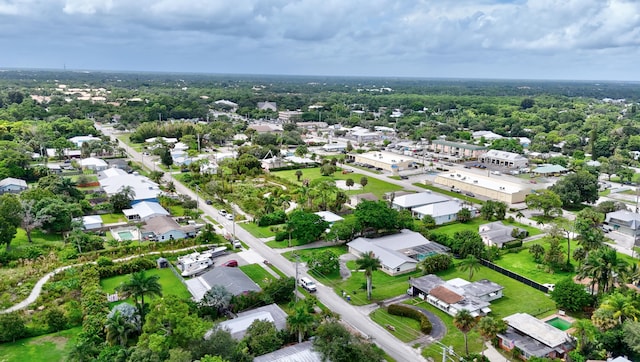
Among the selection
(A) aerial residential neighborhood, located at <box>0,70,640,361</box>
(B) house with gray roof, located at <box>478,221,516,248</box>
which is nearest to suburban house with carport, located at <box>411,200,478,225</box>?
(A) aerial residential neighborhood, located at <box>0,70,640,361</box>

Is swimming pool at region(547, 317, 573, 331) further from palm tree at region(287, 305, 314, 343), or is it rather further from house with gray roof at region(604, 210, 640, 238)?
house with gray roof at region(604, 210, 640, 238)

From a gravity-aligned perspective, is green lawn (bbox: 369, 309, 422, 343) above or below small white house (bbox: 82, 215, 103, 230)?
below

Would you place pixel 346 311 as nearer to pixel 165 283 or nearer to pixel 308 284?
pixel 308 284

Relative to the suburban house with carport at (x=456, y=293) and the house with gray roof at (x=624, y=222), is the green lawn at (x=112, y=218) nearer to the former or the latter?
the suburban house with carport at (x=456, y=293)

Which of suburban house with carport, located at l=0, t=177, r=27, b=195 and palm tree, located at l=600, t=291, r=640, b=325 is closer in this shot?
palm tree, located at l=600, t=291, r=640, b=325

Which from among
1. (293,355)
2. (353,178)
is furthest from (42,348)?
(353,178)

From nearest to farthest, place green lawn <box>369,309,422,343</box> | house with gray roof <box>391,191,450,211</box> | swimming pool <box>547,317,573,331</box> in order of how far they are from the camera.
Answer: green lawn <box>369,309,422,343</box>, swimming pool <box>547,317,573,331</box>, house with gray roof <box>391,191,450,211</box>

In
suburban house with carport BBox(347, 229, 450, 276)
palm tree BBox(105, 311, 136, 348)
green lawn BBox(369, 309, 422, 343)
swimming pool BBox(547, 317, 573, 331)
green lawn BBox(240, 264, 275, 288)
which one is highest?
palm tree BBox(105, 311, 136, 348)
